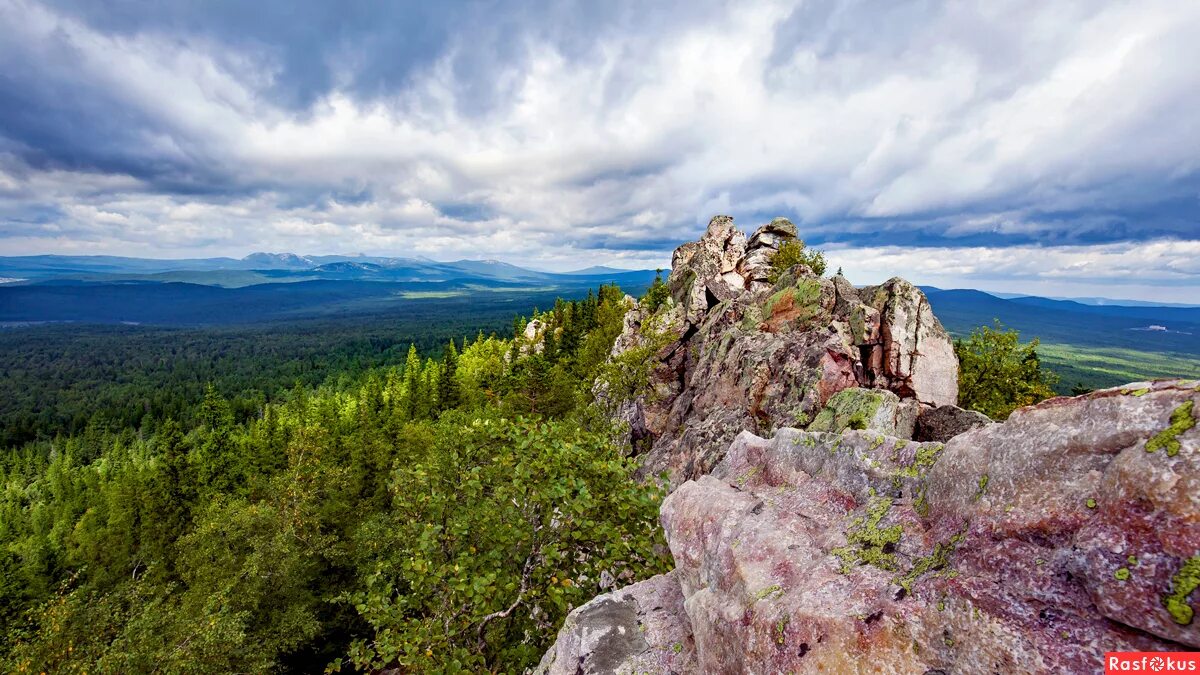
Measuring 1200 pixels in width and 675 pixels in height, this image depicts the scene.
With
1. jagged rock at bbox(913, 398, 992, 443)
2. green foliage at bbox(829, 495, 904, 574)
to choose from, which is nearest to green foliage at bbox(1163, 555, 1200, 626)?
green foliage at bbox(829, 495, 904, 574)

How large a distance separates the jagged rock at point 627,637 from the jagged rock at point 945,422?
16.0 meters

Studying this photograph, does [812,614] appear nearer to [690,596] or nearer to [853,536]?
[853,536]

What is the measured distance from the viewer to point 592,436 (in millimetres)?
16016

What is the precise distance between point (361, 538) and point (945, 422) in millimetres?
43075

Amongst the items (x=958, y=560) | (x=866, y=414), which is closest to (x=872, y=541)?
(x=958, y=560)

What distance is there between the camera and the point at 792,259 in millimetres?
66250

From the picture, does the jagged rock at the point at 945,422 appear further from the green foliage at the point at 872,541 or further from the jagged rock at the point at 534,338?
the jagged rock at the point at 534,338

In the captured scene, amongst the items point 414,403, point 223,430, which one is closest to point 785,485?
point 414,403

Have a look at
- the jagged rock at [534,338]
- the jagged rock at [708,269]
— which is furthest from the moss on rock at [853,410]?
the jagged rock at [534,338]

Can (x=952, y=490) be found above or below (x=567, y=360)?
above

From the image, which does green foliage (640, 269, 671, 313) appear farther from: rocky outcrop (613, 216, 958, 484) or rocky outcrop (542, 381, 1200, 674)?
rocky outcrop (542, 381, 1200, 674)

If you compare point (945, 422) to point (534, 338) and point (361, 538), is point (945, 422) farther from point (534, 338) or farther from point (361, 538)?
point (534, 338)

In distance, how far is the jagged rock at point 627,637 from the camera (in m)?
10.2

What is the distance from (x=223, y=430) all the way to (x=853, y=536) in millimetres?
93587
